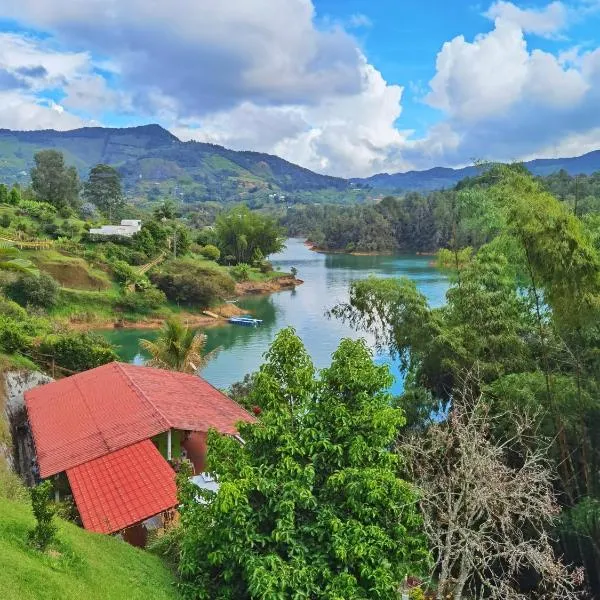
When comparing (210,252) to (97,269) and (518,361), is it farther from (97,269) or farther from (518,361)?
(518,361)

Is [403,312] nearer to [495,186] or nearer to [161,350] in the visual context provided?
[495,186]

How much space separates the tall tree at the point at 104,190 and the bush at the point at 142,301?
35.9 meters

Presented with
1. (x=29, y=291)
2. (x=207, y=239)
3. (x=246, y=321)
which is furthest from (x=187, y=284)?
(x=207, y=239)

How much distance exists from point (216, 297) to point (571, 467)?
36.5m

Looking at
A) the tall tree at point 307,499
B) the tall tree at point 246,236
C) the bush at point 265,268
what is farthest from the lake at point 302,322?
the tall tree at point 307,499

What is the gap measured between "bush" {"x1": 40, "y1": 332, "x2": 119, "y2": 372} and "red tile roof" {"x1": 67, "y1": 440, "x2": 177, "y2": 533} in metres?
10.4

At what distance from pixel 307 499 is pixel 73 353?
53.8 ft

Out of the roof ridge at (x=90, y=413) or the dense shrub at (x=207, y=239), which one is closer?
the roof ridge at (x=90, y=413)

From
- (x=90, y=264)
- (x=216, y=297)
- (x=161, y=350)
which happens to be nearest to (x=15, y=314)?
(x=161, y=350)

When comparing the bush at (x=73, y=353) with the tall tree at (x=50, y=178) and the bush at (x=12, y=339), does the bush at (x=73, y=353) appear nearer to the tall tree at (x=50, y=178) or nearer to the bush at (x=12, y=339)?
the bush at (x=12, y=339)

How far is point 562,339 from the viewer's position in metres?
10.4

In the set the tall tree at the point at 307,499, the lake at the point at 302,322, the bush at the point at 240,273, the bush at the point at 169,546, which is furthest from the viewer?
the bush at the point at 240,273

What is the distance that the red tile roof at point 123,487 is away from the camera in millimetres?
9180

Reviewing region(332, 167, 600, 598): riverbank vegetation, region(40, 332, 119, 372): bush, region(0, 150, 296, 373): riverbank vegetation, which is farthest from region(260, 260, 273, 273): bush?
region(332, 167, 600, 598): riverbank vegetation
